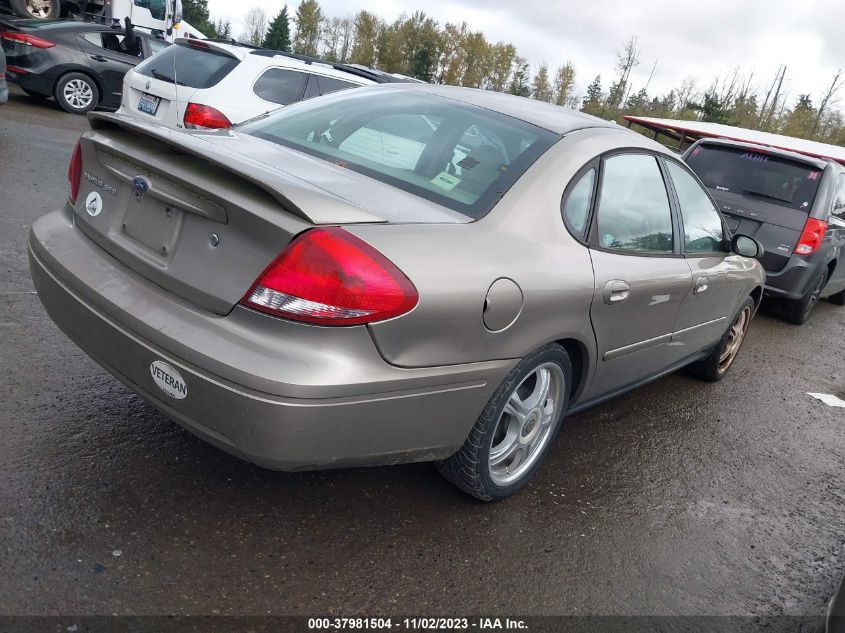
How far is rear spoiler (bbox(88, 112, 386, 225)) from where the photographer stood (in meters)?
2.15

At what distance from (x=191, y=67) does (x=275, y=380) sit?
635 cm

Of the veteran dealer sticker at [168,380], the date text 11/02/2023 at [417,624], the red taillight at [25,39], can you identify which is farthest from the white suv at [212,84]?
the date text 11/02/2023 at [417,624]

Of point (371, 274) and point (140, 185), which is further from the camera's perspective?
point (140, 185)

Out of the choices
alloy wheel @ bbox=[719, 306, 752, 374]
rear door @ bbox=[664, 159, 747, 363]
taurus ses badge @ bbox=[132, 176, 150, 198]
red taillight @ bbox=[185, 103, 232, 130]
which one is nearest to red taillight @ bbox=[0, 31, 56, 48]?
red taillight @ bbox=[185, 103, 232, 130]

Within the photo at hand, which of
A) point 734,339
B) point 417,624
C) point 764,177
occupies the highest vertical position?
point 764,177

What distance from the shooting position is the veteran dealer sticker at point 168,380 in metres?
2.22

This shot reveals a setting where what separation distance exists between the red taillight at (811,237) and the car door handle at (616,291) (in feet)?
15.3

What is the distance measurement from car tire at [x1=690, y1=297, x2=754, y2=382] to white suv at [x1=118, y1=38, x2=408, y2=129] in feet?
15.7

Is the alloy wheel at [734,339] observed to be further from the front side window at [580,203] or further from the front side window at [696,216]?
the front side window at [580,203]

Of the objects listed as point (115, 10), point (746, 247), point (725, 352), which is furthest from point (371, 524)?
point (115, 10)

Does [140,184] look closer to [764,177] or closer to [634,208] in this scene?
[634,208]

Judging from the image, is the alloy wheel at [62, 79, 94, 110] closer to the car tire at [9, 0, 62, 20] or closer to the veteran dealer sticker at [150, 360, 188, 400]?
the car tire at [9, 0, 62, 20]

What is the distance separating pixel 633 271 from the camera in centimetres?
321

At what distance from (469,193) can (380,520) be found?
1.28m
